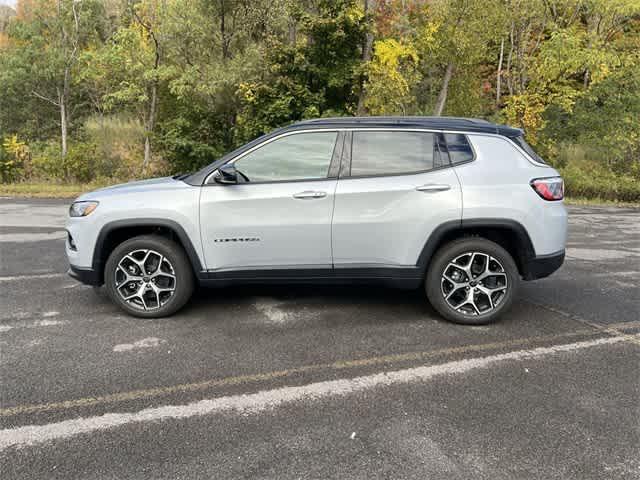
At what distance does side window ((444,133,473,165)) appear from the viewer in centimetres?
412

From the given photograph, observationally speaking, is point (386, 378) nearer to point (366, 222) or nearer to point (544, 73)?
point (366, 222)

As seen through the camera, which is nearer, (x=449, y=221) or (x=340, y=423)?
(x=340, y=423)

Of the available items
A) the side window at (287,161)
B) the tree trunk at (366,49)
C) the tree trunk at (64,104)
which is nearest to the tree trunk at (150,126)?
the tree trunk at (64,104)

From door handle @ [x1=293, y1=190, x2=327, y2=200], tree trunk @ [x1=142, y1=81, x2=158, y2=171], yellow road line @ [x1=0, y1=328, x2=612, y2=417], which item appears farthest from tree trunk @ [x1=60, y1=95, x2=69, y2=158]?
yellow road line @ [x1=0, y1=328, x2=612, y2=417]

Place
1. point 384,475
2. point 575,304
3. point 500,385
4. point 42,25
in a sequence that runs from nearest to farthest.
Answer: point 384,475 < point 500,385 < point 575,304 < point 42,25

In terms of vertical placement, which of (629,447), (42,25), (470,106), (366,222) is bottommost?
(629,447)

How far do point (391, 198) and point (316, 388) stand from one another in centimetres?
180

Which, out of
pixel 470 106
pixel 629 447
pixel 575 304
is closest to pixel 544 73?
pixel 470 106

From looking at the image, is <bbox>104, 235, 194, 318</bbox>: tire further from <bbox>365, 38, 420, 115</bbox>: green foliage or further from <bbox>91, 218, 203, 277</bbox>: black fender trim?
<bbox>365, 38, 420, 115</bbox>: green foliage

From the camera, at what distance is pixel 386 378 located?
318 cm

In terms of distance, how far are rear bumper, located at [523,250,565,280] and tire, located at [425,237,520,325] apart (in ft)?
0.43

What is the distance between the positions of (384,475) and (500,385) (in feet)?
4.17

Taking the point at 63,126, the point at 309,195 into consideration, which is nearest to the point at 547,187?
the point at 309,195

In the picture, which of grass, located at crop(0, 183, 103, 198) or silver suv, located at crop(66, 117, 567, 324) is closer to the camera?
silver suv, located at crop(66, 117, 567, 324)
